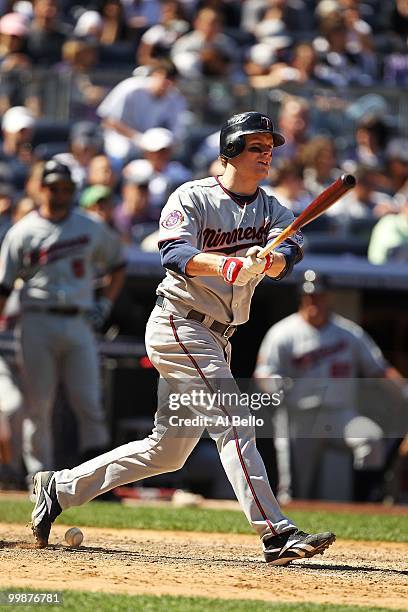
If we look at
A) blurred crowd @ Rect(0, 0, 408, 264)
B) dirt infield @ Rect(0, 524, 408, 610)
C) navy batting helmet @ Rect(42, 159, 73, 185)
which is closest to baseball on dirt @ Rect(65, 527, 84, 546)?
dirt infield @ Rect(0, 524, 408, 610)

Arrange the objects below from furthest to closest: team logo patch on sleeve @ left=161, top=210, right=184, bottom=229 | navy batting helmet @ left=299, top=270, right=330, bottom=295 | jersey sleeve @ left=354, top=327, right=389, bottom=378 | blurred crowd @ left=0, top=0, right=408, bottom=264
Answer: blurred crowd @ left=0, top=0, right=408, bottom=264 → jersey sleeve @ left=354, top=327, right=389, bottom=378 → navy batting helmet @ left=299, top=270, right=330, bottom=295 → team logo patch on sleeve @ left=161, top=210, right=184, bottom=229

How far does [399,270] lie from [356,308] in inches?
22.4

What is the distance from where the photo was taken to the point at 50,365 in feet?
26.9

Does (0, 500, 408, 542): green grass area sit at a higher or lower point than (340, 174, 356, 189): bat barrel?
lower

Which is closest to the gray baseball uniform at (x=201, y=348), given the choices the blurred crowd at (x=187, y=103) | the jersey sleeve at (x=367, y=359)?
the jersey sleeve at (x=367, y=359)

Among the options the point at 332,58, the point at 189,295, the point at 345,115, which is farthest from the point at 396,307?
the point at 189,295

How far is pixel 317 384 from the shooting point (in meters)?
9.12

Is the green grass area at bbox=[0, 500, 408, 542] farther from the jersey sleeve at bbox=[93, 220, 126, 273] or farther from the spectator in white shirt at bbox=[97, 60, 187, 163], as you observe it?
the spectator in white shirt at bbox=[97, 60, 187, 163]

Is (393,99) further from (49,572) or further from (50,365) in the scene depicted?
(49,572)

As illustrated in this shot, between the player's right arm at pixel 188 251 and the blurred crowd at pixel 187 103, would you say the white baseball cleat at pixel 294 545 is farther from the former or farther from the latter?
the blurred crowd at pixel 187 103

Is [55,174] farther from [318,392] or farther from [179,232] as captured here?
[179,232]

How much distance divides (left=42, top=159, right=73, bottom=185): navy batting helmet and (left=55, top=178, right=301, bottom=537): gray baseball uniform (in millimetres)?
2955

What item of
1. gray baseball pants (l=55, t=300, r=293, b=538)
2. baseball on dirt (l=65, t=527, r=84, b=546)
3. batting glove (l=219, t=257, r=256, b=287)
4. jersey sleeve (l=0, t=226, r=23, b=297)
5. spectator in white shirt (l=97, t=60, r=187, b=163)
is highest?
spectator in white shirt (l=97, t=60, r=187, b=163)

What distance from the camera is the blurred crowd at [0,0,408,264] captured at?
34.6ft
